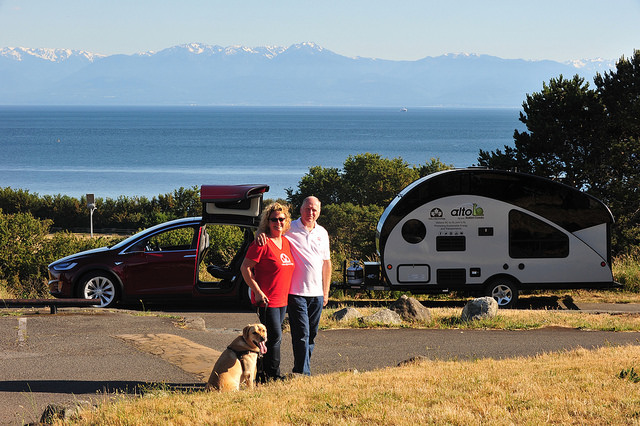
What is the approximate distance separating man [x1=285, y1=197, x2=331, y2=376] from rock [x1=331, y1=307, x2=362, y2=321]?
4.28 metres

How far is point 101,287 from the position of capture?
13523 mm

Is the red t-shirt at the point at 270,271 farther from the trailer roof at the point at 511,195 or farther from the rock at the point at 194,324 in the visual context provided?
the trailer roof at the point at 511,195

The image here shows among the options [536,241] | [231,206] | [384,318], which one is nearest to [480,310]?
[384,318]

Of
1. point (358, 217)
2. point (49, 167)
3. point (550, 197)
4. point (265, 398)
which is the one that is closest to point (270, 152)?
point (49, 167)

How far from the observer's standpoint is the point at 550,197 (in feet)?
48.4

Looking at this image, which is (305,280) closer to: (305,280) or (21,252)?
(305,280)

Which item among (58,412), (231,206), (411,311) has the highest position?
(231,206)

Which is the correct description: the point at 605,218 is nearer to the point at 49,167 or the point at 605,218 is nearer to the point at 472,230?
the point at 472,230

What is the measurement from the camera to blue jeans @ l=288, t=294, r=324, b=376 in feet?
24.3

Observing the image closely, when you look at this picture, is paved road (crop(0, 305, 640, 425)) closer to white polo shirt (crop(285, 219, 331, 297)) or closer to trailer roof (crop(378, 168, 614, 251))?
white polo shirt (crop(285, 219, 331, 297))

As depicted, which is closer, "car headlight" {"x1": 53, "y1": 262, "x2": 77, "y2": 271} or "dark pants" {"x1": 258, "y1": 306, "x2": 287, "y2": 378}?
"dark pants" {"x1": 258, "y1": 306, "x2": 287, "y2": 378}

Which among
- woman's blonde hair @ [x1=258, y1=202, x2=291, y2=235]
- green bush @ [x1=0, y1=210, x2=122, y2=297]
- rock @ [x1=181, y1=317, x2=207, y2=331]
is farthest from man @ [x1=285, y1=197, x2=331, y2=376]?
green bush @ [x1=0, y1=210, x2=122, y2=297]

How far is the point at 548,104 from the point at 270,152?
356 ft

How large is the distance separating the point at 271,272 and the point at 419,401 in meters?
1.81
